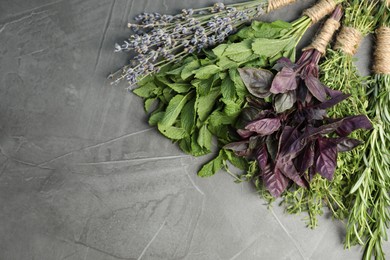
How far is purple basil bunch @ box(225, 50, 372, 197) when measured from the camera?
4.10 feet

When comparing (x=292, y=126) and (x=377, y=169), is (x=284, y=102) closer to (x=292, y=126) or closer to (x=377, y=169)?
(x=292, y=126)

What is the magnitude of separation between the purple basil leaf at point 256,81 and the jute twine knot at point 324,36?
18 cm

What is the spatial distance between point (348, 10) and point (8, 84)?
1057 millimetres

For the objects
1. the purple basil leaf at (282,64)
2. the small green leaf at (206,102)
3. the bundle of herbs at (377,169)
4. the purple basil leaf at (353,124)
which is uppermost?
the purple basil leaf at (282,64)

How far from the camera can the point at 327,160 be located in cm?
126

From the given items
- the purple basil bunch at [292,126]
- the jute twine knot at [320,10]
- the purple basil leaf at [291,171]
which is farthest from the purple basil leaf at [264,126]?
the jute twine knot at [320,10]

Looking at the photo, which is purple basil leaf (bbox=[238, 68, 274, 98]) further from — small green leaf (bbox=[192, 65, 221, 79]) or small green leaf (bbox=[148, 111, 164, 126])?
small green leaf (bbox=[148, 111, 164, 126])

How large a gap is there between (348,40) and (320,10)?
118mm

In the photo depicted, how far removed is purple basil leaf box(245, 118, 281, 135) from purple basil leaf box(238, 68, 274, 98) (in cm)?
7

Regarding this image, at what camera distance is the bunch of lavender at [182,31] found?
1.33 meters

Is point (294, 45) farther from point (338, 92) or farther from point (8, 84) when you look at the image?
point (8, 84)

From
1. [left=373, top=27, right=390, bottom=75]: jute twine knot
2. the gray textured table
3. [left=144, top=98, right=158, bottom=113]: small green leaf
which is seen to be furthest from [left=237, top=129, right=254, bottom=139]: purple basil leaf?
[left=373, top=27, right=390, bottom=75]: jute twine knot

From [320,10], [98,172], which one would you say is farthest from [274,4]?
[98,172]

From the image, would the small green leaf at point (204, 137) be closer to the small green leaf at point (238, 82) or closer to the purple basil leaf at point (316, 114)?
the small green leaf at point (238, 82)
